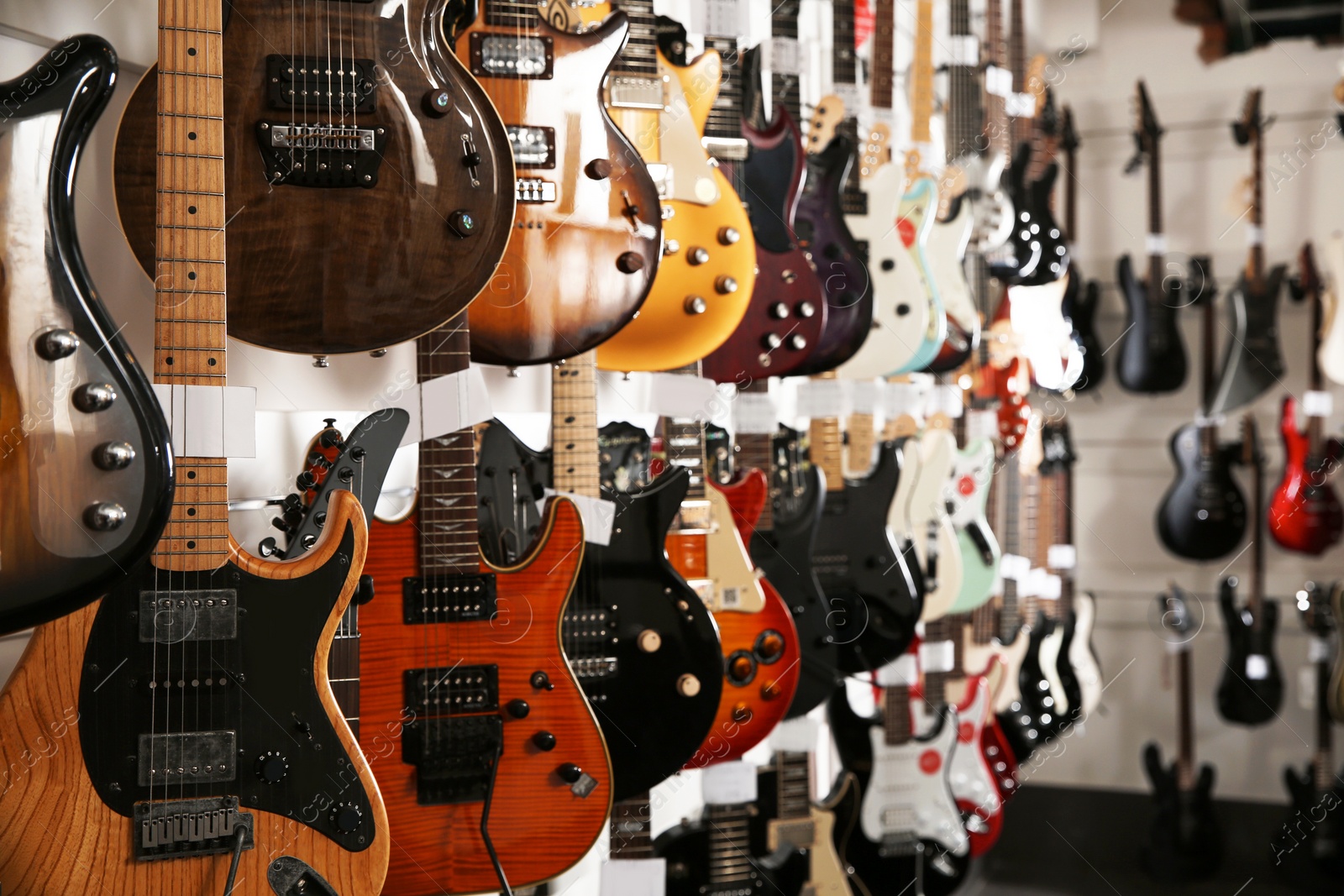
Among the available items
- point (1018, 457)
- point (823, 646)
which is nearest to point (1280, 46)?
point (1018, 457)

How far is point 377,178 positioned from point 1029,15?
182 inches

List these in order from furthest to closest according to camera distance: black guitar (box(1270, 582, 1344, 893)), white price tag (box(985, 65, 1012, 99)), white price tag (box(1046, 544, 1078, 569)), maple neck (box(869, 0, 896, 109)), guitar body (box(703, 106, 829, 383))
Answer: white price tag (box(1046, 544, 1078, 569))
black guitar (box(1270, 582, 1344, 893))
white price tag (box(985, 65, 1012, 99))
maple neck (box(869, 0, 896, 109))
guitar body (box(703, 106, 829, 383))

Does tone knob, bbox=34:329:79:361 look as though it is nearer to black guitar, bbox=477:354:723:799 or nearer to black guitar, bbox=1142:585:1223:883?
black guitar, bbox=477:354:723:799

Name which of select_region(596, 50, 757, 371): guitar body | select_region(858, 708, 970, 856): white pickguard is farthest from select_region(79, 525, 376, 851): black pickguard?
select_region(858, 708, 970, 856): white pickguard

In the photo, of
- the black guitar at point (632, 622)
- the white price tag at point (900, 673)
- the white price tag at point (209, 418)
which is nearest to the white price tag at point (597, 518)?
the black guitar at point (632, 622)

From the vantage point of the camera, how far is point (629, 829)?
2.06 metres

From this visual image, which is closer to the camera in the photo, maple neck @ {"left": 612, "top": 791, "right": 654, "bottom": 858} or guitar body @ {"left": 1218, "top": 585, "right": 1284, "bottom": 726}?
maple neck @ {"left": 612, "top": 791, "right": 654, "bottom": 858}

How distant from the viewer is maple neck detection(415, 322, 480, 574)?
1.63m

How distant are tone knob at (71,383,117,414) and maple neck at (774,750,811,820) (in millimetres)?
→ 1835

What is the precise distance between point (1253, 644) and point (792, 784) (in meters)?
2.86

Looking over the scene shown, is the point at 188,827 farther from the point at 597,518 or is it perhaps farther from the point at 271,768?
the point at 597,518

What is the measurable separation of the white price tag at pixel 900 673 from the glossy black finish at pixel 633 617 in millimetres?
1408

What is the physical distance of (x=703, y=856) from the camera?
7.90 ft

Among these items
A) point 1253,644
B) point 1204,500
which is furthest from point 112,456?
point 1253,644
